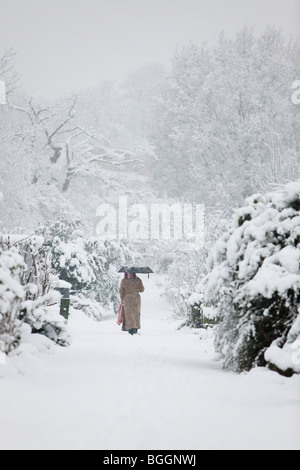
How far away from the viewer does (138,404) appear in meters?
4.97

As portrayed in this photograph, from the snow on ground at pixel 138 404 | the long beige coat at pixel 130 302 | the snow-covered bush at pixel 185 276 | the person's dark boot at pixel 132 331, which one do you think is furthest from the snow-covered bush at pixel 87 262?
the snow on ground at pixel 138 404

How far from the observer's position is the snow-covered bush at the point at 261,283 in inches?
243

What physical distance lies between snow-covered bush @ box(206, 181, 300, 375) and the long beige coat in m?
6.35

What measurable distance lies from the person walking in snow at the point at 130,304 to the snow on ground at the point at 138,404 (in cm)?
517

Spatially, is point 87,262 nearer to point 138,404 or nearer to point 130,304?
point 130,304

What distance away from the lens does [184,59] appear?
127ft

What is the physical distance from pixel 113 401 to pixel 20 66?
90.7 ft

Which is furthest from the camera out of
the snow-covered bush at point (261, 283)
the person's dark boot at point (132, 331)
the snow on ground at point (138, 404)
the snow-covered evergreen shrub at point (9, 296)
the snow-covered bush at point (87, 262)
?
the snow-covered bush at point (87, 262)

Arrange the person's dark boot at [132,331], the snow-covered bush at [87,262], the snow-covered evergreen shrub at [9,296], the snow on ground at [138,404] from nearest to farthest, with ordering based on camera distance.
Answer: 1. the snow on ground at [138,404]
2. the snow-covered evergreen shrub at [9,296]
3. the person's dark boot at [132,331]
4. the snow-covered bush at [87,262]

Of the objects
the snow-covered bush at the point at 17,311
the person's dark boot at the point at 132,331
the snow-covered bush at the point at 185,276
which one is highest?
the snow-covered bush at the point at 17,311

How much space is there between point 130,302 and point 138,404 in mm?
8727

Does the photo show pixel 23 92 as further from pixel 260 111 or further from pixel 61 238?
pixel 61 238

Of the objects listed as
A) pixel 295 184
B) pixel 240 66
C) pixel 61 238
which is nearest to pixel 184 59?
pixel 240 66

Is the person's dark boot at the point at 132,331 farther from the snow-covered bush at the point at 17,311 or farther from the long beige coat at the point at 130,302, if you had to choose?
the snow-covered bush at the point at 17,311
